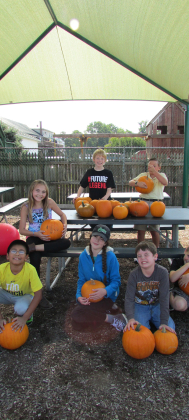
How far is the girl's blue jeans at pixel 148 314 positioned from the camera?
2410 mm

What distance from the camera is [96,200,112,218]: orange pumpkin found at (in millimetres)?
3420

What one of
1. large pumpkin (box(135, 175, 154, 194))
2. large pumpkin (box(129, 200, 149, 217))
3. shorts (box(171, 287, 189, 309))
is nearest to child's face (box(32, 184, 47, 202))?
large pumpkin (box(129, 200, 149, 217))

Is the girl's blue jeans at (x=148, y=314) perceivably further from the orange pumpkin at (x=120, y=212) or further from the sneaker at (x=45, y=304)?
the orange pumpkin at (x=120, y=212)

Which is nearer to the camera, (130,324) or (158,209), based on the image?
(130,324)

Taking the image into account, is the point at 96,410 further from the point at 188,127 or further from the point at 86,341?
the point at 188,127

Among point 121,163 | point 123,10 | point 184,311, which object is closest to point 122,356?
point 184,311

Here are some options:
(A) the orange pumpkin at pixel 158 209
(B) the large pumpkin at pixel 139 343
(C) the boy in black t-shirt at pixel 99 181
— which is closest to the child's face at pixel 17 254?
(B) the large pumpkin at pixel 139 343

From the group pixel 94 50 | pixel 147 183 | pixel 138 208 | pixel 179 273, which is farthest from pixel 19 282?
pixel 94 50

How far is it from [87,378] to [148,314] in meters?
0.81

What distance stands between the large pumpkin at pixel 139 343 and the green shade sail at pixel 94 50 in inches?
119

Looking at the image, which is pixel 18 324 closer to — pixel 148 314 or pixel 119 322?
pixel 119 322

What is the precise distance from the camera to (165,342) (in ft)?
7.07

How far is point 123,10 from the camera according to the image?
3.07m

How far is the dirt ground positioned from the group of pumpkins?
8 centimetres
